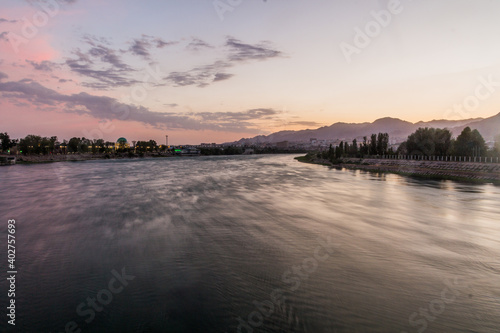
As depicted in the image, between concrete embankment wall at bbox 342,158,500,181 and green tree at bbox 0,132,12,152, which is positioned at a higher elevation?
green tree at bbox 0,132,12,152

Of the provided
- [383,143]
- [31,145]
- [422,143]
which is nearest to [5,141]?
[31,145]

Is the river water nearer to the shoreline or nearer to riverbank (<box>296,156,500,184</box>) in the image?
riverbank (<box>296,156,500,184</box>)

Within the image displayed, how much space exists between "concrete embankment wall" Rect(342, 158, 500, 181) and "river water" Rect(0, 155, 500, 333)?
2080cm

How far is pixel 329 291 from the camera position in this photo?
8781mm

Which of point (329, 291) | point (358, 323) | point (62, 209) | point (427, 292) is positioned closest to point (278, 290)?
point (329, 291)

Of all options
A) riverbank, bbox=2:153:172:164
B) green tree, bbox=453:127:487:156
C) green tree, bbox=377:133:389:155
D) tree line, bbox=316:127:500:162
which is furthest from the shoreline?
green tree, bbox=453:127:487:156

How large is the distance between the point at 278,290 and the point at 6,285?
9590mm

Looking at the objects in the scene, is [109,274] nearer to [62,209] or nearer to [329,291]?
[329,291]

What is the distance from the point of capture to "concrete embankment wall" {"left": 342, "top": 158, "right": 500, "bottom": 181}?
123 ft

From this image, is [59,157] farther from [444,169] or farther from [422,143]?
[444,169]

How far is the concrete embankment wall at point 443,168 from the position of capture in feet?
123

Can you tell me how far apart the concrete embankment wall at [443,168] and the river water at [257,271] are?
2080cm

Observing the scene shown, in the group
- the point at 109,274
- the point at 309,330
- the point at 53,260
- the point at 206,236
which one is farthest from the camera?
the point at 206,236

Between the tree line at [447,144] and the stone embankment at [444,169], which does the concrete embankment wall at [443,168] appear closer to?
the stone embankment at [444,169]
